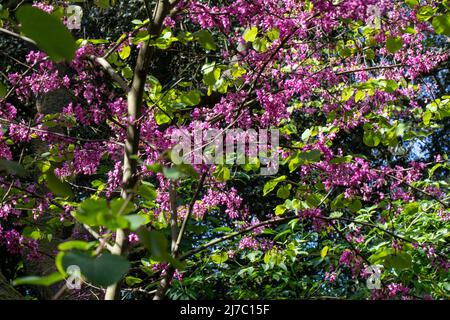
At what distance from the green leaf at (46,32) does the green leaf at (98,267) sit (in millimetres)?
333

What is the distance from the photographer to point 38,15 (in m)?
0.95

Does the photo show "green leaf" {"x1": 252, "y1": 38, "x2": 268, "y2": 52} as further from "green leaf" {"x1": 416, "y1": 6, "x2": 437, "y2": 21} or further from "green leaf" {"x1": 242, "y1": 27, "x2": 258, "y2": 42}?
"green leaf" {"x1": 416, "y1": 6, "x2": 437, "y2": 21}

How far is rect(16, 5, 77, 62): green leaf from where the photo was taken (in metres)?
0.94

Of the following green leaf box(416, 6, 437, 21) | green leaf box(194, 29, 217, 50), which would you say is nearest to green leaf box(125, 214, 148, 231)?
green leaf box(194, 29, 217, 50)

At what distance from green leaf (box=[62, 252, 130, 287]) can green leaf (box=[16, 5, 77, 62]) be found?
333mm

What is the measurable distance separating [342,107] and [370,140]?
0.87 feet

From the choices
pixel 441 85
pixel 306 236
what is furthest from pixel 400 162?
pixel 306 236

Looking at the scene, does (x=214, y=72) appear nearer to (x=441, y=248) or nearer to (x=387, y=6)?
(x=387, y=6)

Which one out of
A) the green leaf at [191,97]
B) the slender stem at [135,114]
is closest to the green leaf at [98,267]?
the slender stem at [135,114]

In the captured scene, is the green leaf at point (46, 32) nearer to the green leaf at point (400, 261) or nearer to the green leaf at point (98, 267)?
the green leaf at point (98, 267)

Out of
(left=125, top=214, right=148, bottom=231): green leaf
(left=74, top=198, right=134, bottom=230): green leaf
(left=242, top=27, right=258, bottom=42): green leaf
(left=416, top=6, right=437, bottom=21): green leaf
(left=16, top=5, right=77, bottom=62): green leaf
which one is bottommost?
(left=125, top=214, right=148, bottom=231): green leaf

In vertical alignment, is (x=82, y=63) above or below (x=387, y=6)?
below

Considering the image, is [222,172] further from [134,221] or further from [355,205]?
[134,221]

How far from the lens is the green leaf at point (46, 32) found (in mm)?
939
